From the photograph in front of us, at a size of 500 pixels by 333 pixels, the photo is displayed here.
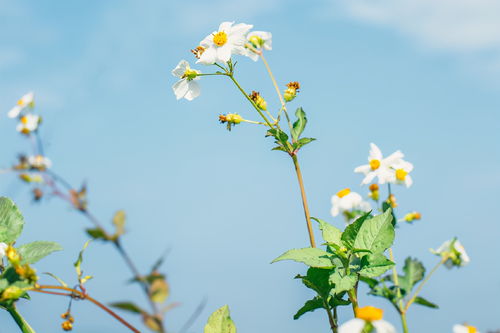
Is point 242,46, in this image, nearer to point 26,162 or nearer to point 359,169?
point 359,169

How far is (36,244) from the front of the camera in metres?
1.99

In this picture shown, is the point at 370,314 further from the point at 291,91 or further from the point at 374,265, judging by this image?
the point at 291,91

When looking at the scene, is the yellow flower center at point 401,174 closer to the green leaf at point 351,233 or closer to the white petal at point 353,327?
the green leaf at point 351,233

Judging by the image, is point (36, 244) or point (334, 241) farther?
point (334, 241)

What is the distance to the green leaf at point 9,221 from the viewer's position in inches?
85.0

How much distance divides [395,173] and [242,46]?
2.85 ft

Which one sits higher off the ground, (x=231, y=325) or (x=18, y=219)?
(x=18, y=219)

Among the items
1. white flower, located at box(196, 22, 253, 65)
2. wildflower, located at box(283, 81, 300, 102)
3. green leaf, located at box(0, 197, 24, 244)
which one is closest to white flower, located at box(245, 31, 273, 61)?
white flower, located at box(196, 22, 253, 65)

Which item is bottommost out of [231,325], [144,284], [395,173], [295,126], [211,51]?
[231,325]

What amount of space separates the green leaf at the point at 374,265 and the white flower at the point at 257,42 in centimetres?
103

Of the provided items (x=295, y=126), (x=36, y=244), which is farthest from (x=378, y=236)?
(x=36, y=244)

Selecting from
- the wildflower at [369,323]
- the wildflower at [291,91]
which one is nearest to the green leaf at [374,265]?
the wildflower at [369,323]

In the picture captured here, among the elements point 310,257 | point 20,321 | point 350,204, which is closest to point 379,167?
point 350,204

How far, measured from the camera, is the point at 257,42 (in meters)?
2.54
